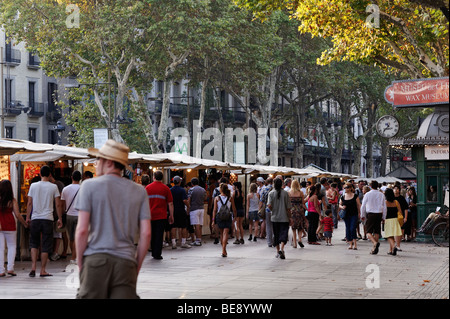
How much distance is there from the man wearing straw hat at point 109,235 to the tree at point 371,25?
12711 mm

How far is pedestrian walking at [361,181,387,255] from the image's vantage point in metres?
19.3

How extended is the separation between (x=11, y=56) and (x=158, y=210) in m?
40.5

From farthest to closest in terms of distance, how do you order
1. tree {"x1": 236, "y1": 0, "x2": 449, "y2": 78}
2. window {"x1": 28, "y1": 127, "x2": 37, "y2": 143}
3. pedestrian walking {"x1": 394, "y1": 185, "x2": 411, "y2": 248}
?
1. window {"x1": 28, "y1": 127, "x2": 37, "y2": 143}
2. pedestrian walking {"x1": 394, "y1": 185, "x2": 411, "y2": 248}
3. tree {"x1": 236, "y1": 0, "x2": 449, "y2": 78}

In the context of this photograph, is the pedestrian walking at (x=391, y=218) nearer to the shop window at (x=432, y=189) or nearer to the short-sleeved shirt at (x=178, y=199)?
the shop window at (x=432, y=189)

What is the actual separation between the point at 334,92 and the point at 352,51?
3736 centimetres

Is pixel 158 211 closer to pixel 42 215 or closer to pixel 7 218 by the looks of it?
pixel 42 215

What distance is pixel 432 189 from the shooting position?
23.3m

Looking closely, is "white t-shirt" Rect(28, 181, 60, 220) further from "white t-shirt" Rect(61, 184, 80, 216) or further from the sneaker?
the sneaker

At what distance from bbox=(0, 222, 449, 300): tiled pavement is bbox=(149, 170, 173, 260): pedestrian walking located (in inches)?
16.8

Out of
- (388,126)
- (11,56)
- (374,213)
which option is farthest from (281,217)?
(11,56)

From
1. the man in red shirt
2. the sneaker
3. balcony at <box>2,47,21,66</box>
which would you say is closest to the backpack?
the man in red shirt

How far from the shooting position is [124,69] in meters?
41.6

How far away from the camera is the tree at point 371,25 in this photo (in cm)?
1906

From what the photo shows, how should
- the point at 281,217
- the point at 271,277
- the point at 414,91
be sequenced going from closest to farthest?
the point at 414,91 → the point at 271,277 → the point at 281,217
